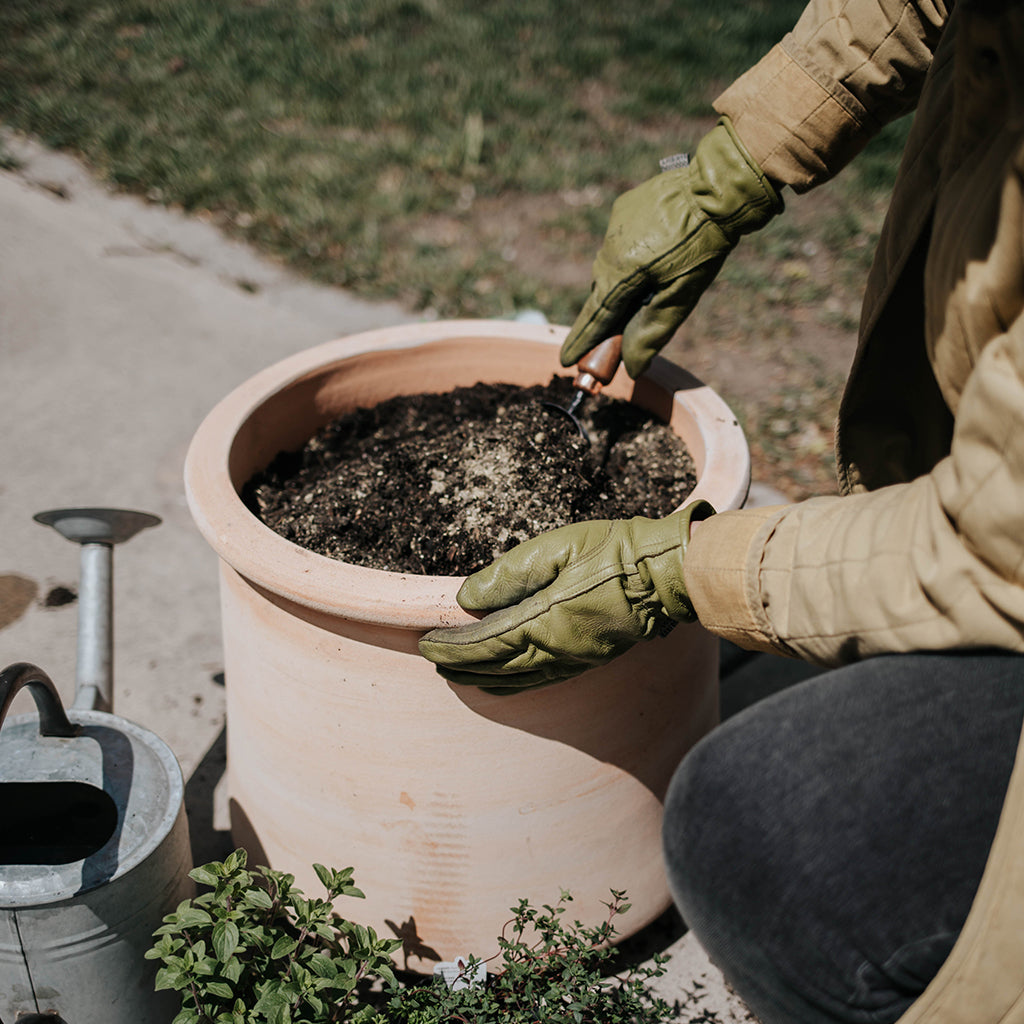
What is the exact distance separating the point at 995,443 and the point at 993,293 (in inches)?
6.4

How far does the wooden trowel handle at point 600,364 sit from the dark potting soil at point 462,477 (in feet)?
0.31

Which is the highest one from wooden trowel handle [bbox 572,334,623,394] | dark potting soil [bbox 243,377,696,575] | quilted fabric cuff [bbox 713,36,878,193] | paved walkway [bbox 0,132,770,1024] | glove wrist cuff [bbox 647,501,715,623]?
quilted fabric cuff [bbox 713,36,878,193]

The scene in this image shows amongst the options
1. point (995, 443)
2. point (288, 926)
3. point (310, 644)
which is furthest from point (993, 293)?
point (288, 926)

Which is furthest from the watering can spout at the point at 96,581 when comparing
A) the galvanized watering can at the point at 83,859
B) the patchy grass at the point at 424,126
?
the patchy grass at the point at 424,126

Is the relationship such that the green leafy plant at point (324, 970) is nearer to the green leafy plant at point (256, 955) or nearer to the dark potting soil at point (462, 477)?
the green leafy plant at point (256, 955)

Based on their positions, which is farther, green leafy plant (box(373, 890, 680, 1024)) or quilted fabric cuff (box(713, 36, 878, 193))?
quilted fabric cuff (box(713, 36, 878, 193))

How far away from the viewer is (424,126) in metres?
4.68

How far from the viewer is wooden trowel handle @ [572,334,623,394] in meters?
1.74

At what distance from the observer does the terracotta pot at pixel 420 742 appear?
1.34 m

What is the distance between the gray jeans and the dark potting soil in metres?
0.64

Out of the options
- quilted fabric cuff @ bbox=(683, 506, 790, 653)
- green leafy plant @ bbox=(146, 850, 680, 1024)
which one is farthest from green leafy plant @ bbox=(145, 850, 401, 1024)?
quilted fabric cuff @ bbox=(683, 506, 790, 653)

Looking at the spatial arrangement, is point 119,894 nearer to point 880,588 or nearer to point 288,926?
point 288,926

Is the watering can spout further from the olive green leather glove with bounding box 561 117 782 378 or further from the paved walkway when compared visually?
the olive green leather glove with bounding box 561 117 782 378

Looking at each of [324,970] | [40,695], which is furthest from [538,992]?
[40,695]
